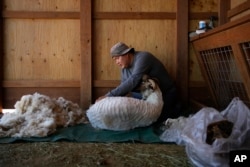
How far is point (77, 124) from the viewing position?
2424 mm

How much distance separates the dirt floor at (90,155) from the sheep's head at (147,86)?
63 cm

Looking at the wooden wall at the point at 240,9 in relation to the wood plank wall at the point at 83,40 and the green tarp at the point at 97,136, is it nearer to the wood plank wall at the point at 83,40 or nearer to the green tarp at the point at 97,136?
the wood plank wall at the point at 83,40

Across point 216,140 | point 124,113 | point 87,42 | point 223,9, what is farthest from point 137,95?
point 216,140

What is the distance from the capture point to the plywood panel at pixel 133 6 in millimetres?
3000

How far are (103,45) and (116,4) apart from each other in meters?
0.48

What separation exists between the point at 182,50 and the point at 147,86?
84 cm

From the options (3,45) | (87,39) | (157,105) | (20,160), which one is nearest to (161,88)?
(157,105)

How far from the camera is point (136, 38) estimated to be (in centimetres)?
304

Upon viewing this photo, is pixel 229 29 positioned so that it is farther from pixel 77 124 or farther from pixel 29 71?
pixel 29 71

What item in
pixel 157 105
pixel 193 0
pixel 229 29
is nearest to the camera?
pixel 229 29

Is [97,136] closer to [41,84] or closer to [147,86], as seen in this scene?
[147,86]

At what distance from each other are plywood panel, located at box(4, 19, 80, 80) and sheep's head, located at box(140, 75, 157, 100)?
953mm

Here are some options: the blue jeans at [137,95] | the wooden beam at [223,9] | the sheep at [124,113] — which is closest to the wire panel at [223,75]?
the wooden beam at [223,9]

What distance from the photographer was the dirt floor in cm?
151
